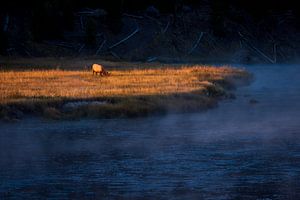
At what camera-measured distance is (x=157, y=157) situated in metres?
18.9

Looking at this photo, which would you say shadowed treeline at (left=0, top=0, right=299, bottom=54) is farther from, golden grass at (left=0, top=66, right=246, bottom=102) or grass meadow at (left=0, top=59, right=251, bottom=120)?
grass meadow at (left=0, top=59, right=251, bottom=120)

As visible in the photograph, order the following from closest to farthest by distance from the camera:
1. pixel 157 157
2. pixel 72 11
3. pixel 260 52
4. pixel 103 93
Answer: pixel 157 157 → pixel 103 93 → pixel 72 11 → pixel 260 52

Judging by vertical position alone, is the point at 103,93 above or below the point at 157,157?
above

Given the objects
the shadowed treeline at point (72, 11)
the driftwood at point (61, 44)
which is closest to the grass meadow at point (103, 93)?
the shadowed treeline at point (72, 11)

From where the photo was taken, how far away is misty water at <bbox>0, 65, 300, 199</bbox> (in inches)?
595

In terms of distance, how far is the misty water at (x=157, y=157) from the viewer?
1512 centimetres

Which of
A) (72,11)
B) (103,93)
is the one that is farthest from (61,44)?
(103,93)

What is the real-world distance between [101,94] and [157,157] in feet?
36.4

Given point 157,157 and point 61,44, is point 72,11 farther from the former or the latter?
point 157,157

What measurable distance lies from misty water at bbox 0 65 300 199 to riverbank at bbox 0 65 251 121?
88cm

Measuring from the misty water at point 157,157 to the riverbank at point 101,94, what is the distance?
877 mm

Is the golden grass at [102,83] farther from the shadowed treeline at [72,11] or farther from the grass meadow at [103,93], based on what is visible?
the shadowed treeline at [72,11]

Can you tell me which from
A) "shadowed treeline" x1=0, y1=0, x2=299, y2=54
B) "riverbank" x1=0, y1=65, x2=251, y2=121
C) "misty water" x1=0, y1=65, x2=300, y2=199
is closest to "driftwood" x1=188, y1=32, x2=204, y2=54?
"shadowed treeline" x1=0, y1=0, x2=299, y2=54

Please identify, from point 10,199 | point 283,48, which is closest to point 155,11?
point 283,48
